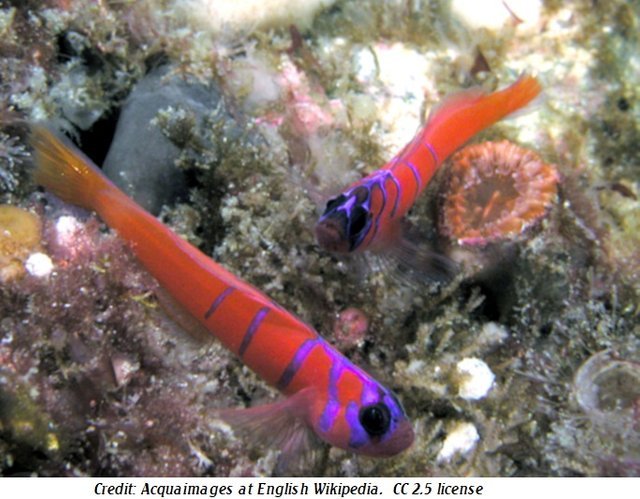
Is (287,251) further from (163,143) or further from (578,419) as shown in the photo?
(578,419)

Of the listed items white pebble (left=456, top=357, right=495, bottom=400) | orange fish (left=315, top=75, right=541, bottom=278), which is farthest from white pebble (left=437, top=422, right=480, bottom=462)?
orange fish (left=315, top=75, right=541, bottom=278)

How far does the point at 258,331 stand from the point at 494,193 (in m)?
2.56

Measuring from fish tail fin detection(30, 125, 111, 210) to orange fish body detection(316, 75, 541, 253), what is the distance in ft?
4.68

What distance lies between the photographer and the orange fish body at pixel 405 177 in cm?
304

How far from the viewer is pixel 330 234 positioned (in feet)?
9.82

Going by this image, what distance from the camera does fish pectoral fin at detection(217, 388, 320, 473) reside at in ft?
8.04

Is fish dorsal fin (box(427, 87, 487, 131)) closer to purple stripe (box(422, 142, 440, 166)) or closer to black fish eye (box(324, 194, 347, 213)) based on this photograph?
purple stripe (box(422, 142, 440, 166))

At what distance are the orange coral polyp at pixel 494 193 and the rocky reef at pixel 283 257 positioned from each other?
0.05 meters

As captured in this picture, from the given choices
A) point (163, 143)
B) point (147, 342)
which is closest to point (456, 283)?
Result: point (147, 342)

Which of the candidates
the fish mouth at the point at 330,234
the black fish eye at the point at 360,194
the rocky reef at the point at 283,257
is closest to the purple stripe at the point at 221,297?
the rocky reef at the point at 283,257

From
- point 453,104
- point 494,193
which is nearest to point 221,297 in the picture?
point 453,104

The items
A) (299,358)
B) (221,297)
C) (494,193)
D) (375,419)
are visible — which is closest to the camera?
(375,419)

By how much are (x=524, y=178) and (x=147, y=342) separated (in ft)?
10.3

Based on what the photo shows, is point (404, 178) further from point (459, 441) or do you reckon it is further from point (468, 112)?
point (459, 441)
